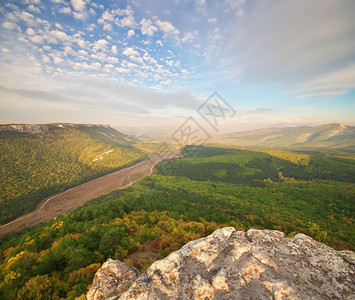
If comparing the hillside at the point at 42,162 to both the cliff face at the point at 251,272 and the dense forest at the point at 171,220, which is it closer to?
the dense forest at the point at 171,220

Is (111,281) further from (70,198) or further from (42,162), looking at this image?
(42,162)

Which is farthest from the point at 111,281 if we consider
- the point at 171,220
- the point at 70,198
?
the point at 70,198

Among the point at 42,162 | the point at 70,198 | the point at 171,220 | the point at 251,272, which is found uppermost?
the point at 251,272

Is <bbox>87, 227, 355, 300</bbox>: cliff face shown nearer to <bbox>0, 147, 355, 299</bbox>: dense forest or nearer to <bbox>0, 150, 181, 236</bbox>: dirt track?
<bbox>0, 147, 355, 299</bbox>: dense forest

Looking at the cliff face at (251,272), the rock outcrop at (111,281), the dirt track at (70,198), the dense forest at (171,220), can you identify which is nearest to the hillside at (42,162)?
the dirt track at (70,198)

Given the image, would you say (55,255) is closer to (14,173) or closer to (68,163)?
(14,173)

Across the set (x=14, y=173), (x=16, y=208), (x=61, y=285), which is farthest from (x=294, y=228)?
(x=14, y=173)
